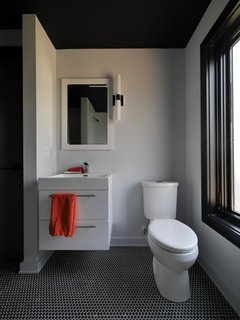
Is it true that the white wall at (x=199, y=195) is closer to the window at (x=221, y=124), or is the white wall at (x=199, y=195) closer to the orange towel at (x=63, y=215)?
the window at (x=221, y=124)

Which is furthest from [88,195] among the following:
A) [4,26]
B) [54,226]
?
[4,26]

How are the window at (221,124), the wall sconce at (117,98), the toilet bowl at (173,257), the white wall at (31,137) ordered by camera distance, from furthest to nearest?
the wall sconce at (117,98) < the white wall at (31,137) < the window at (221,124) < the toilet bowl at (173,257)

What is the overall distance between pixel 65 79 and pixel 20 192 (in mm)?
1300

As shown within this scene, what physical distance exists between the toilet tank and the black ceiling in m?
1.49

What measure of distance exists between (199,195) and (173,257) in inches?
31.1

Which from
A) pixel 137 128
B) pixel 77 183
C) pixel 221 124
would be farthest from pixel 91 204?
pixel 221 124

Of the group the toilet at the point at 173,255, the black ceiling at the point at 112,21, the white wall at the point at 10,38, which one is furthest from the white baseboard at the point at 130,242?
the white wall at the point at 10,38

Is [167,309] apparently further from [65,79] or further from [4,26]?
[4,26]

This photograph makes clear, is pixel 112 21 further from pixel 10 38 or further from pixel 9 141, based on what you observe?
pixel 9 141

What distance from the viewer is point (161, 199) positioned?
194 cm

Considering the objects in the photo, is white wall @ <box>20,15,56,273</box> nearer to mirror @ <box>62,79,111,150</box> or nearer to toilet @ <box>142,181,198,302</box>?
mirror @ <box>62,79,111,150</box>

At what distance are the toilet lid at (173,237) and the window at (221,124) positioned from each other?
256mm

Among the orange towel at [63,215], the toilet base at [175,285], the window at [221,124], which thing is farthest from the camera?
the orange towel at [63,215]

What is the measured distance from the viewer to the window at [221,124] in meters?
1.45
